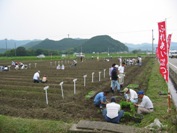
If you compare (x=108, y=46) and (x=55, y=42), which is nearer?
(x=108, y=46)

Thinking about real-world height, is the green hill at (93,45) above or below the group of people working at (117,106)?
above

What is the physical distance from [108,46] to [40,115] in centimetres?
14648

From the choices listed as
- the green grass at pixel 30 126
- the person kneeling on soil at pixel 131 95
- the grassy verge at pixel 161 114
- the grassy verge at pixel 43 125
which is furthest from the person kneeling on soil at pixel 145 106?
the green grass at pixel 30 126

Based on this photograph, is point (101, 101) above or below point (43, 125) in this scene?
above

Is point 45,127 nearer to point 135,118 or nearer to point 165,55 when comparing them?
point 135,118

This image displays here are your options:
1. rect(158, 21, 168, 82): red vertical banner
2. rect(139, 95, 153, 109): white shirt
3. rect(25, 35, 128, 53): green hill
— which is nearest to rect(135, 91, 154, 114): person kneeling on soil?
rect(139, 95, 153, 109): white shirt

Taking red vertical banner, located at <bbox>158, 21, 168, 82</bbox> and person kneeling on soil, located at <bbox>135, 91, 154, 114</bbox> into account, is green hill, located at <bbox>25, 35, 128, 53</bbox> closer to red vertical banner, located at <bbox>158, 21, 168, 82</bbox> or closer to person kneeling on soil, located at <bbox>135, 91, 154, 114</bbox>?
red vertical banner, located at <bbox>158, 21, 168, 82</bbox>

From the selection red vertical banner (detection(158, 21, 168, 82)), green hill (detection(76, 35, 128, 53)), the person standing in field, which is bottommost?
the person standing in field

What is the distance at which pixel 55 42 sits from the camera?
183m

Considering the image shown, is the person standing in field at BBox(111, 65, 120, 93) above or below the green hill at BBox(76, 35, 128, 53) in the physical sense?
below

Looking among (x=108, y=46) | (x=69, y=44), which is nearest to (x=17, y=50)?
(x=108, y=46)

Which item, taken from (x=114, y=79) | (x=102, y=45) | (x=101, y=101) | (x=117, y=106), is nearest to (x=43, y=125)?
(x=117, y=106)

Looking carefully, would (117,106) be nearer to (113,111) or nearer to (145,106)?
(113,111)

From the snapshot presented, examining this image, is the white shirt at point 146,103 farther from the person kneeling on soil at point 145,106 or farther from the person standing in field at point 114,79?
the person standing in field at point 114,79
